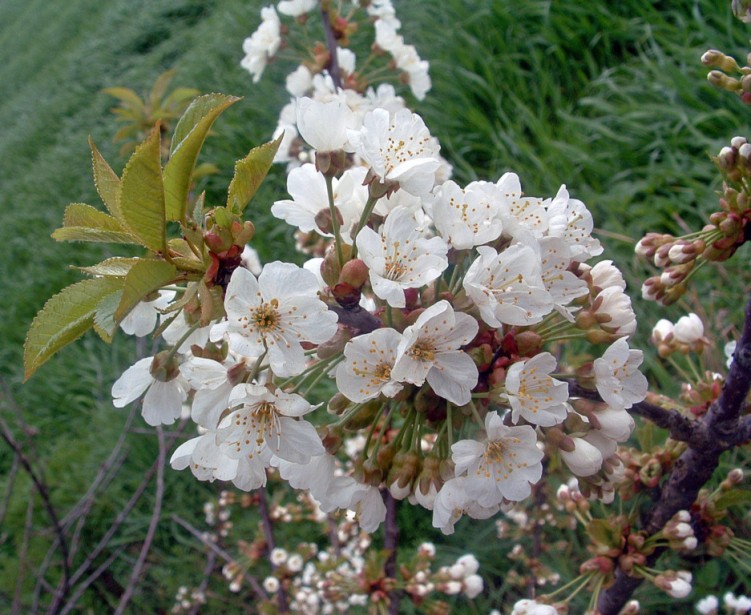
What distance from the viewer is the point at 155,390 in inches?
34.0

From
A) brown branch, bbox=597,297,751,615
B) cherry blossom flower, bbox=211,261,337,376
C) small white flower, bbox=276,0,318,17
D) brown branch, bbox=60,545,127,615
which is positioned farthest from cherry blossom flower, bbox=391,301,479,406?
brown branch, bbox=60,545,127,615

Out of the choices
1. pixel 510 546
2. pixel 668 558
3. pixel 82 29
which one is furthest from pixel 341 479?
pixel 82 29

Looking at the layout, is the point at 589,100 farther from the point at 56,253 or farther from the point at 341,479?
the point at 56,253

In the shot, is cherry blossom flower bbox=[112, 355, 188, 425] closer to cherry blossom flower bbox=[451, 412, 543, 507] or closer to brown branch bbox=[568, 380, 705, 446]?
cherry blossom flower bbox=[451, 412, 543, 507]

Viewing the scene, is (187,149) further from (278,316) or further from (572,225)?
(572,225)

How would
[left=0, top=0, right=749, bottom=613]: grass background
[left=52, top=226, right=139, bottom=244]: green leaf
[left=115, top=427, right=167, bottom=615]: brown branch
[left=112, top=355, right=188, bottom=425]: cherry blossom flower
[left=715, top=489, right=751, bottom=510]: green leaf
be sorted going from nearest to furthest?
[left=52, top=226, right=139, bottom=244]: green leaf → [left=112, top=355, right=188, bottom=425]: cherry blossom flower → [left=715, top=489, right=751, bottom=510]: green leaf → [left=115, top=427, right=167, bottom=615]: brown branch → [left=0, top=0, right=749, bottom=613]: grass background

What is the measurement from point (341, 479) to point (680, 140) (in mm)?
2477

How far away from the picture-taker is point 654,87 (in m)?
2.87

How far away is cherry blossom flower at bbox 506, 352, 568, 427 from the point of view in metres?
0.73

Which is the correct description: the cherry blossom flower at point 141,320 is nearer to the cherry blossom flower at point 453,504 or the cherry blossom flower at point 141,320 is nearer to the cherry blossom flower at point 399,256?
the cherry blossom flower at point 399,256

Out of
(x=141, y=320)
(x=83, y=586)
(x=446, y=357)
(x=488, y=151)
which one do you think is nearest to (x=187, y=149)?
(x=141, y=320)

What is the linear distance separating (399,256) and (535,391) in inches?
9.0

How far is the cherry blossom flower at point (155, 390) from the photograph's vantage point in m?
0.86

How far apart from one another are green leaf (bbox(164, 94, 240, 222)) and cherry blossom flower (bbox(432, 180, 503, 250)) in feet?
0.90
